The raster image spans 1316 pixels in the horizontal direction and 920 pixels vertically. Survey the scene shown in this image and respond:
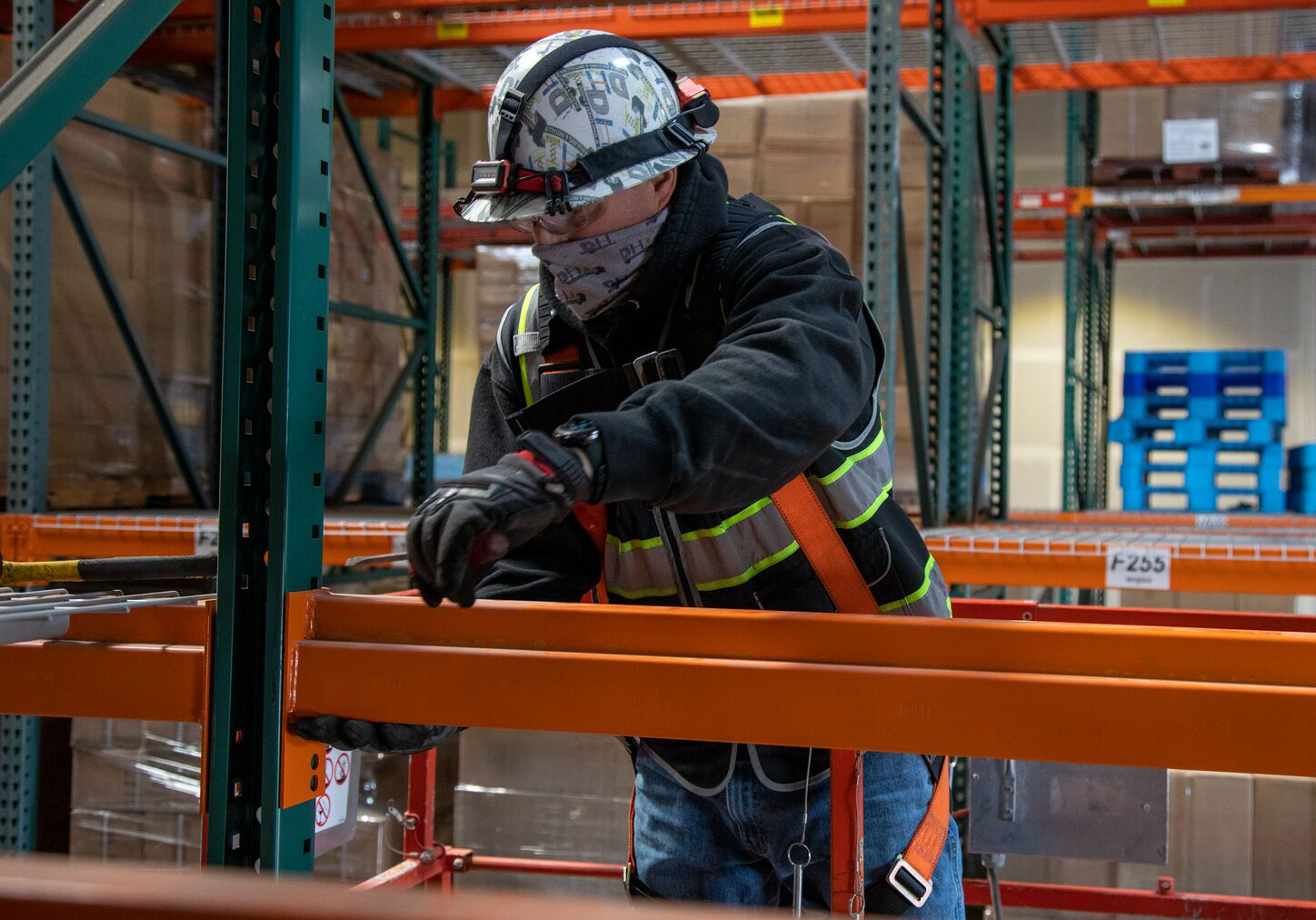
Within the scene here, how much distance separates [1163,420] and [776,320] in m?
10.6

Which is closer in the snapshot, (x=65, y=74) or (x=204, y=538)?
(x=65, y=74)

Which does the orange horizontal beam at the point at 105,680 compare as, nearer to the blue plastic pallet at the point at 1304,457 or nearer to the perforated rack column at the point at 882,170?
the perforated rack column at the point at 882,170

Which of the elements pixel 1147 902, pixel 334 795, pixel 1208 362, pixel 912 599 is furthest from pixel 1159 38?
pixel 334 795

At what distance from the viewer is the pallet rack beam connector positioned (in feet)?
5.50

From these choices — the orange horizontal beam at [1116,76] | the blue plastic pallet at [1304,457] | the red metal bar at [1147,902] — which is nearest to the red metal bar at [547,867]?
the red metal bar at [1147,902]

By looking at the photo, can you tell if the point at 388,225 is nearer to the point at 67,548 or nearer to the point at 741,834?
the point at 67,548

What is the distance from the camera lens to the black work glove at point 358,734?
5.53 ft

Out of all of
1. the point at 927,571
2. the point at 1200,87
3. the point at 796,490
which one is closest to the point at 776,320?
the point at 796,490

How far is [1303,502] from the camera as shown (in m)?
10.6

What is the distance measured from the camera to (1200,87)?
947cm

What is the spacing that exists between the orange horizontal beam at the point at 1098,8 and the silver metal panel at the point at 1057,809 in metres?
3.52

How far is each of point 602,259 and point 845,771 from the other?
0.81m

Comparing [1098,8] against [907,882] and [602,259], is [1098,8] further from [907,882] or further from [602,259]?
[907,882]

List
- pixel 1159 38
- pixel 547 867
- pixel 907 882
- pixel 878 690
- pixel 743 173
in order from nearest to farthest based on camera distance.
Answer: pixel 878 690 < pixel 907 882 < pixel 547 867 < pixel 743 173 < pixel 1159 38
